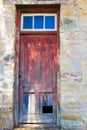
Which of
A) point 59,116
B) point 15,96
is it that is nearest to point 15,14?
point 15,96

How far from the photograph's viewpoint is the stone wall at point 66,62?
22.9 ft

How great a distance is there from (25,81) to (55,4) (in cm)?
163

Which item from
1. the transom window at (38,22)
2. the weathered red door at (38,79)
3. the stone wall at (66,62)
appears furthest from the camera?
the transom window at (38,22)

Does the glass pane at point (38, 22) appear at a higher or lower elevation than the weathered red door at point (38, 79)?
higher

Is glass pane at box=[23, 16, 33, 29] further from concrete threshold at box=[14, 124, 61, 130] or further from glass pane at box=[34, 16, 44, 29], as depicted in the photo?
concrete threshold at box=[14, 124, 61, 130]

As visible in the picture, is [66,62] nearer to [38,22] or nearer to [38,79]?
Answer: [38,79]

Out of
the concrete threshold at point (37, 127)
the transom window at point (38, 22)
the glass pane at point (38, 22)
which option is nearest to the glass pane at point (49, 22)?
the transom window at point (38, 22)

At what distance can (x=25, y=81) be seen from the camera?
7.32 meters

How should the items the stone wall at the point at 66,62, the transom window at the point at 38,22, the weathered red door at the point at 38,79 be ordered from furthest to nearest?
the transom window at the point at 38,22 < the weathered red door at the point at 38,79 < the stone wall at the point at 66,62

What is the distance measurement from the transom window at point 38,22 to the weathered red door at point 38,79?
6.3 inches

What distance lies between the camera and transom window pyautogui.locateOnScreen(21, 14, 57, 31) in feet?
24.3

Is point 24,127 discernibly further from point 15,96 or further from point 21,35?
point 21,35

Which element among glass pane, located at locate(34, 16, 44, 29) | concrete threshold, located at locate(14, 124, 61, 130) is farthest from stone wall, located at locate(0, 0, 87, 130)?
glass pane, located at locate(34, 16, 44, 29)

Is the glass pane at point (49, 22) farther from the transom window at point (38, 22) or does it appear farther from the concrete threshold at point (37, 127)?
the concrete threshold at point (37, 127)
